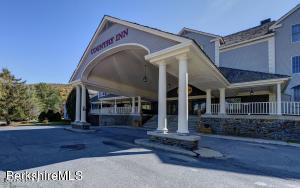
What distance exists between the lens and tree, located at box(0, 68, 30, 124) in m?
19.8

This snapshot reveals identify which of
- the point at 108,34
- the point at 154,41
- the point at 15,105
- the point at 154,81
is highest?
the point at 108,34

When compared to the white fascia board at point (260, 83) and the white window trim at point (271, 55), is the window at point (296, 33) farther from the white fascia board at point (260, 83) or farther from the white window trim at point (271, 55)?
the white fascia board at point (260, 83)

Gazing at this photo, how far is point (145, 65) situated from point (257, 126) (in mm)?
9219

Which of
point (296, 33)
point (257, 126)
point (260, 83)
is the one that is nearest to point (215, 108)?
point (257, 126)

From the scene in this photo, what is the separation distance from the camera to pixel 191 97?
17109 mm

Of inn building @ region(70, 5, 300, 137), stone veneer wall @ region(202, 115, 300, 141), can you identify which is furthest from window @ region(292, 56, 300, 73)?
stone veneer wall @ region(202, 115, 300, 141)

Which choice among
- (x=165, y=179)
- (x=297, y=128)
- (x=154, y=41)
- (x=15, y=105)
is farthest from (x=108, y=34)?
(x=15, y=105)

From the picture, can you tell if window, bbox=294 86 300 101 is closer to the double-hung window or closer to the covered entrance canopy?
the double-hung window

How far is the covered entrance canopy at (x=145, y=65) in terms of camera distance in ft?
20.3

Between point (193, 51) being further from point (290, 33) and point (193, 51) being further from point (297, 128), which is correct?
point (290, 33)

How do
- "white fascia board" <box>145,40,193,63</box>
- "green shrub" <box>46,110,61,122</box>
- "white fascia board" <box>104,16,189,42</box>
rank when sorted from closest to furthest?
"white fascia board" <box>145,40,193,63</box>
"white fascia board" <box>104,16,189,42</box>
"green shrub" <box>46,110,61,122</box>

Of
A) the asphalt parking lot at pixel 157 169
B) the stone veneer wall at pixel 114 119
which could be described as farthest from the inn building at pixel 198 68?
the asphalt parking lot at pixel 157 169

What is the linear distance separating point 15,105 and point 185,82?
25.3 m

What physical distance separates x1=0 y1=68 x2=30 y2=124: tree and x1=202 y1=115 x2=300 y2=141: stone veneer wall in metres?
24.9
